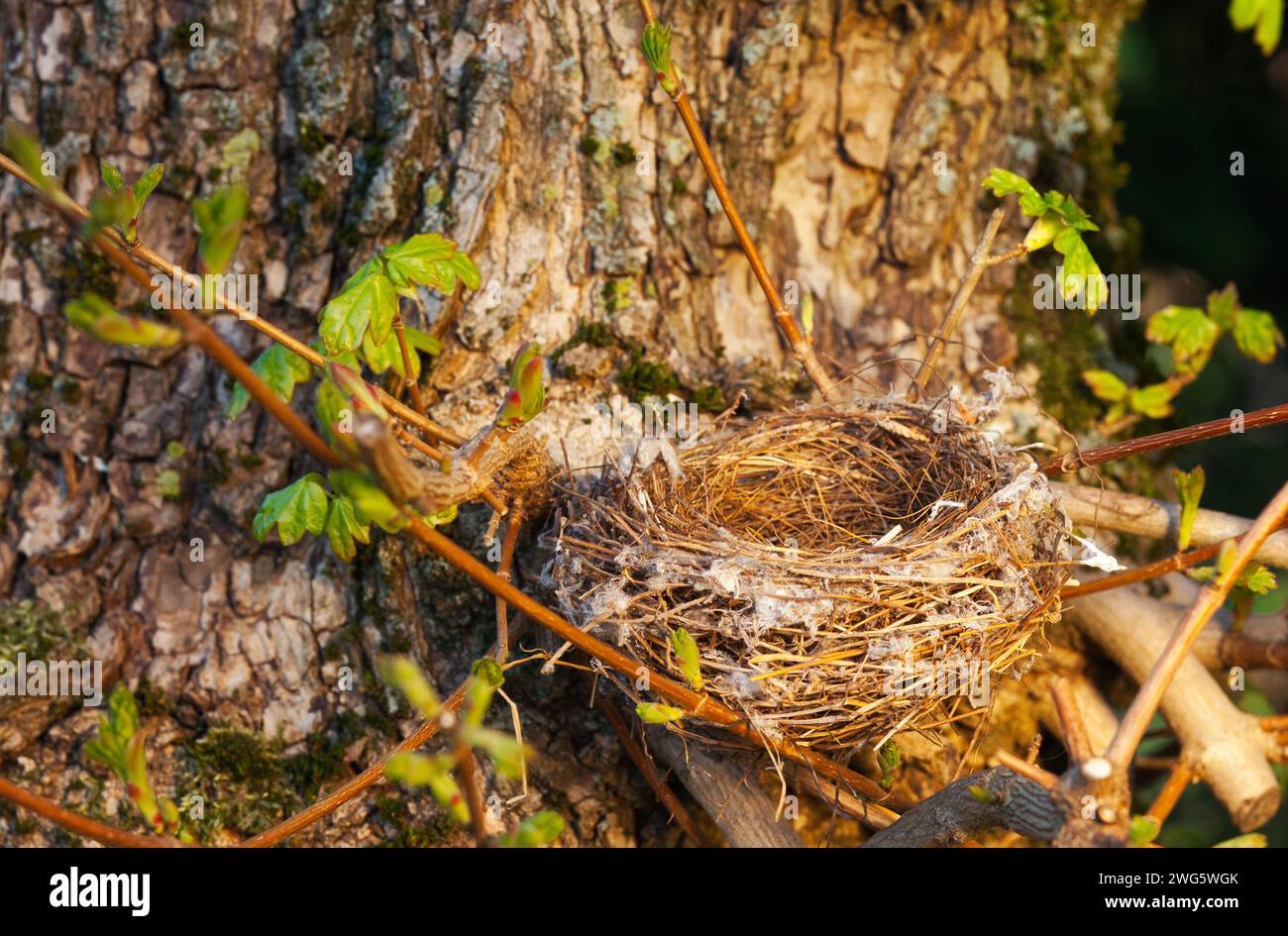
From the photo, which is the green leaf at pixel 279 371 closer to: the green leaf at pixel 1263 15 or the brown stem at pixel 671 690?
the brown stem at pixel 671 690

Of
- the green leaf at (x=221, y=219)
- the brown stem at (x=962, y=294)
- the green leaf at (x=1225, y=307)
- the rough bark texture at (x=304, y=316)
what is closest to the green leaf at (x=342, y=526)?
the rough bark texture at (x=304, y=316)

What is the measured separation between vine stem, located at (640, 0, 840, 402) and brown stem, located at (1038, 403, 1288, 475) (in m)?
0.49

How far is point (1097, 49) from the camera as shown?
2959mm

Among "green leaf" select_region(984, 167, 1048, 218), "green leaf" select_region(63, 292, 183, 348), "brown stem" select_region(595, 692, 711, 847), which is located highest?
"green leaf" select_region(984, 167, 1048, 218)

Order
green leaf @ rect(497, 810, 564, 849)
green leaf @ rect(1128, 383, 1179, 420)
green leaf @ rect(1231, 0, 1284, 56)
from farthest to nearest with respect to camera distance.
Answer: green leaf @ rect(1128, 383, 1179, 420) → green leaf @ rect(497, 810, 564, 849) → green leaf @ rect(1231, 0, 1284, 56)

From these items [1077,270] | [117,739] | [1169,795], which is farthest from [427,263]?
[1169,795]

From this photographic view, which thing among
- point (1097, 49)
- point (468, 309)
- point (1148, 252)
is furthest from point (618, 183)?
point (1148, 252)

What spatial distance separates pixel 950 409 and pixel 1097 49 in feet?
4.57

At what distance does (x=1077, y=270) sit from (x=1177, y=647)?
78 centimetres

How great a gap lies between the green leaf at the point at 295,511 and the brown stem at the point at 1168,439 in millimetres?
1294

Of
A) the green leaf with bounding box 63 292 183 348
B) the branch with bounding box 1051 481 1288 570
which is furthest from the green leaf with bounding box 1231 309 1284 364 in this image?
the green leaf with bounding box 63 292 183 348

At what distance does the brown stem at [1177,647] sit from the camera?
126cm

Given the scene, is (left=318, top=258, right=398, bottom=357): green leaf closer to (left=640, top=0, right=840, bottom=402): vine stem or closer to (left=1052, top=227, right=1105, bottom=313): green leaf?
(left=640, top=0, right=840, bottom=402): vine stem

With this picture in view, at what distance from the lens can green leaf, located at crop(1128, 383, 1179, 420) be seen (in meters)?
2.63
